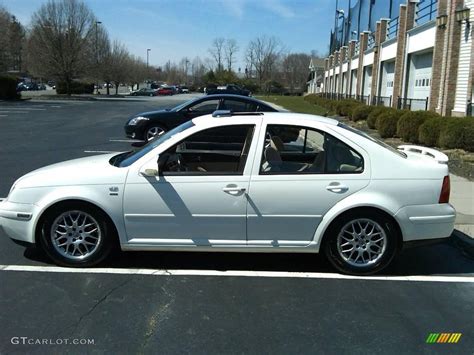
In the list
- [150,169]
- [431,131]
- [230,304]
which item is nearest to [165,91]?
[431,131]

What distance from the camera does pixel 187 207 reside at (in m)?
4.76

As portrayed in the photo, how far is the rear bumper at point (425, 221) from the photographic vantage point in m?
4.80

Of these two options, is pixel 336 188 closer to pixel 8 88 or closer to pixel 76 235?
pixel 76 235

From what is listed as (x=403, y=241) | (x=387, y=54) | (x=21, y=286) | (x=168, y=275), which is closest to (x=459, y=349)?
(x=403, y=241)

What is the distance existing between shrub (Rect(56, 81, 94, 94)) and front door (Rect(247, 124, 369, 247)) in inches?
2216

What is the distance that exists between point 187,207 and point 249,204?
58cm

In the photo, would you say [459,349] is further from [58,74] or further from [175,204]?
[58,74]

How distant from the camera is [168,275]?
189 inches

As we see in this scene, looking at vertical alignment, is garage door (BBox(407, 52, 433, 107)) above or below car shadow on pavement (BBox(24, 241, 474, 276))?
above

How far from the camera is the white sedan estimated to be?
4758mm

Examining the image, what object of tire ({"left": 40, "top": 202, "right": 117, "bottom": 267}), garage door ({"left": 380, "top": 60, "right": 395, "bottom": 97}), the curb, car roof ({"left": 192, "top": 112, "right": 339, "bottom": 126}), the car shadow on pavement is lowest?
the car shadow on pavement

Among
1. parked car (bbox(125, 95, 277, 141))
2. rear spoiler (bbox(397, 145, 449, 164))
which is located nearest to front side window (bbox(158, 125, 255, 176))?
rear spoiler (bbox(397, 145, 449, 164))

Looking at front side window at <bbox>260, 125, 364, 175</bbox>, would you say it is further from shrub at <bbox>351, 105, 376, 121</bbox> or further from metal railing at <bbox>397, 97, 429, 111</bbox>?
shrub at <bbox>351, 105, 376, 121</bbox>

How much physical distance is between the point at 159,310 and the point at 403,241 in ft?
7.85
